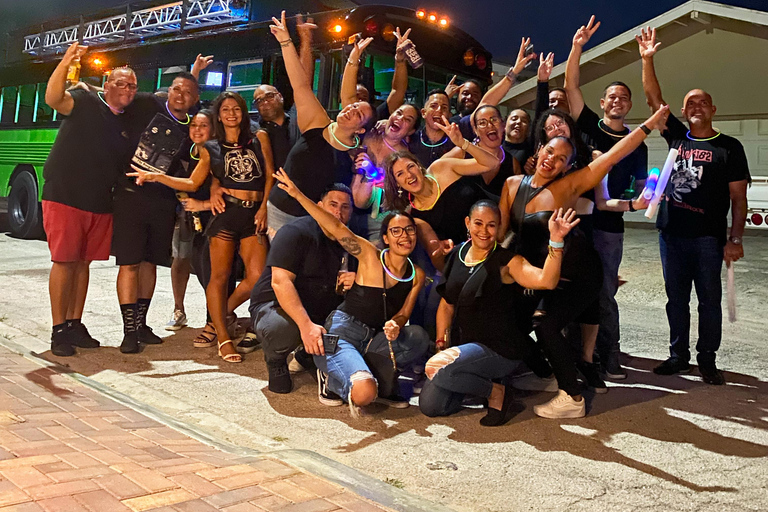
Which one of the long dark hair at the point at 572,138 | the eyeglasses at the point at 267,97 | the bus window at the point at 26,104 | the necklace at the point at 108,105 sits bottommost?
the long dark hair at the point at 572,138

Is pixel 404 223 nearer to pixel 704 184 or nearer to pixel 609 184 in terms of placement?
pixel 609 184

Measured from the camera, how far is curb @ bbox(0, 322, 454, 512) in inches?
108

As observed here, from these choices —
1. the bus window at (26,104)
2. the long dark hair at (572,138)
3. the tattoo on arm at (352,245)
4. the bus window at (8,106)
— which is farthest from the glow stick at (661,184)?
the bus window at (8,106)

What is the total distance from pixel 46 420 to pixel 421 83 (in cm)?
513

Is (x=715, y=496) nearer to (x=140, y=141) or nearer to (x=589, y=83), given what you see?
(x=140, y=141)

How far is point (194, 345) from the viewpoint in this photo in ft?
17.7

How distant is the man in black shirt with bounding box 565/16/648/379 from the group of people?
0.6 inches

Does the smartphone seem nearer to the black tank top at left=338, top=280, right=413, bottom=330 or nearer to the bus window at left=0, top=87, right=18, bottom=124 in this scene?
the black tank top at left=338, top=280, right=413, bottom=330

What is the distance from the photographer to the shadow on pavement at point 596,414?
3.53 m

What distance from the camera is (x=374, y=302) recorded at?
4117mm

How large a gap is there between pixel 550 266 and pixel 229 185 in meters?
2.49

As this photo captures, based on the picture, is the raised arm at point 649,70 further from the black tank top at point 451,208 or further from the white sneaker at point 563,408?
the white sneaker at point 563,408

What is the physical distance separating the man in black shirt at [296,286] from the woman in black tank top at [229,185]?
62cm

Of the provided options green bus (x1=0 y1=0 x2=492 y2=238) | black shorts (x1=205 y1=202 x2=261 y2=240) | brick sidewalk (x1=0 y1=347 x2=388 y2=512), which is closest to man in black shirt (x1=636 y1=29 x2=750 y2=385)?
green bus (x1=0 y1=0 x2=492 y2=238)
